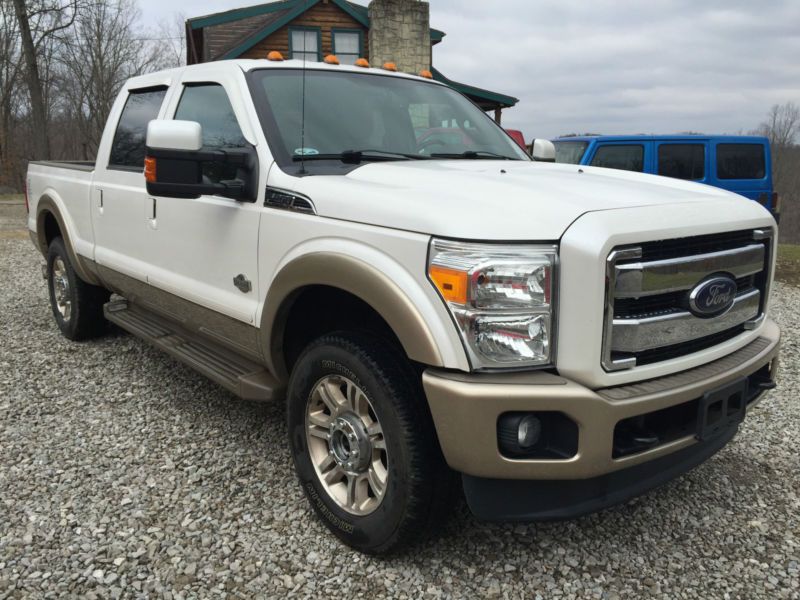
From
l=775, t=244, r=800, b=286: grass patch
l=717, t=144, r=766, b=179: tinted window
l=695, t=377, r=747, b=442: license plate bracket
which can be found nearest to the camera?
l=695, t=377, r=747, b=442: license plate bracket

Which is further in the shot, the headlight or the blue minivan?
the blue minivan

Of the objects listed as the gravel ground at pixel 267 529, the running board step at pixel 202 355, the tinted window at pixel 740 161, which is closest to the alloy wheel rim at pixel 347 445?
the gravel ground at pixel 267 529

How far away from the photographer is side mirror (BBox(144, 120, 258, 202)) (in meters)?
2.76

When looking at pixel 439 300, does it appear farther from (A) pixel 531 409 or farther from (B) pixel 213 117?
(B) pixel 213 117

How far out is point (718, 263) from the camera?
239 cm

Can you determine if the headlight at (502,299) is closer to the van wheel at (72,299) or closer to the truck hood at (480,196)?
the truck hood at (480,196)

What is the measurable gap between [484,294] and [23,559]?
83.7 inches

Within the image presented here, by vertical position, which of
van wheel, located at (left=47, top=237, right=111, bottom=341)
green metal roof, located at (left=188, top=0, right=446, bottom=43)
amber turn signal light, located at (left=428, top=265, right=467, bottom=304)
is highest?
Answer: green metal roof, located at (left=188, top=0, right=446, bottom=43)

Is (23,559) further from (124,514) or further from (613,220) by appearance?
(613,220)

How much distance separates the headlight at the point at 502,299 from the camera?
2090 mm

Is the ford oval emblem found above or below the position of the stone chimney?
below

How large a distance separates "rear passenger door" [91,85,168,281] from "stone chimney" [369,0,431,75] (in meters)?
15.9

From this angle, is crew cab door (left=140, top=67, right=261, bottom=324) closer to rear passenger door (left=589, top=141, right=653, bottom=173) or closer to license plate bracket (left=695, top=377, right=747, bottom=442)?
license plate bracket (left=695, top=377, right=747, bottom=442)

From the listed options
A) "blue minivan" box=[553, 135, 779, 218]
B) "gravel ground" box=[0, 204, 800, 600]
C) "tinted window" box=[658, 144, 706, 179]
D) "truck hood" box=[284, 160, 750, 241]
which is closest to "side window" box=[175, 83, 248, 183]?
"truck hood" box=[284, 160, 750, 241]
